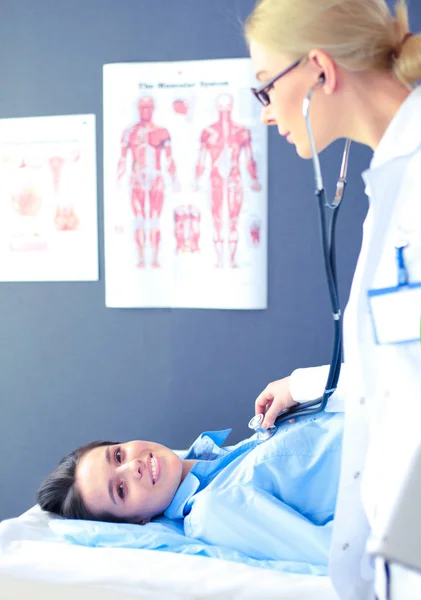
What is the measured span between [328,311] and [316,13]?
1367 mm

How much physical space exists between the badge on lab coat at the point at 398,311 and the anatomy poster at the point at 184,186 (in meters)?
1.34

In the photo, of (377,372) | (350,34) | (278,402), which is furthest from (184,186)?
(377,372)

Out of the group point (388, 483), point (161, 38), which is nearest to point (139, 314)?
point (161, 38)

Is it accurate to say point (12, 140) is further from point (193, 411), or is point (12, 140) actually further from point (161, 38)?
point (193, 411)

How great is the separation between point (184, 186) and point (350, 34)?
4.49ft

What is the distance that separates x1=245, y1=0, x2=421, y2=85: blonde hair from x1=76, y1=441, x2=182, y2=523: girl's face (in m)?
1.10

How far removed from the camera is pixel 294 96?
1065 millimetres

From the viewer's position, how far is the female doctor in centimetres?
91

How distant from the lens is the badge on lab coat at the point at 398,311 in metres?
0.90

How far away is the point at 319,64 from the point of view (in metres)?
1.02

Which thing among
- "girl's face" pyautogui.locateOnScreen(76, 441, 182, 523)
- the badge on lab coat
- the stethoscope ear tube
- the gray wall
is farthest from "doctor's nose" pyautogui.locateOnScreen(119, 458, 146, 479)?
the badge on lab coat

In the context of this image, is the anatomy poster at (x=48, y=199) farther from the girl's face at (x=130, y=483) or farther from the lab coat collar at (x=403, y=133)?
the lab coat collar at (x=403, y=133)

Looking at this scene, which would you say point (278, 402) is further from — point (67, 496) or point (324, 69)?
point (324, 69)

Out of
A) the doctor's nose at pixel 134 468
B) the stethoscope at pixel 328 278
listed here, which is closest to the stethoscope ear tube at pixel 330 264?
the stethoscope at pixel 328 278
